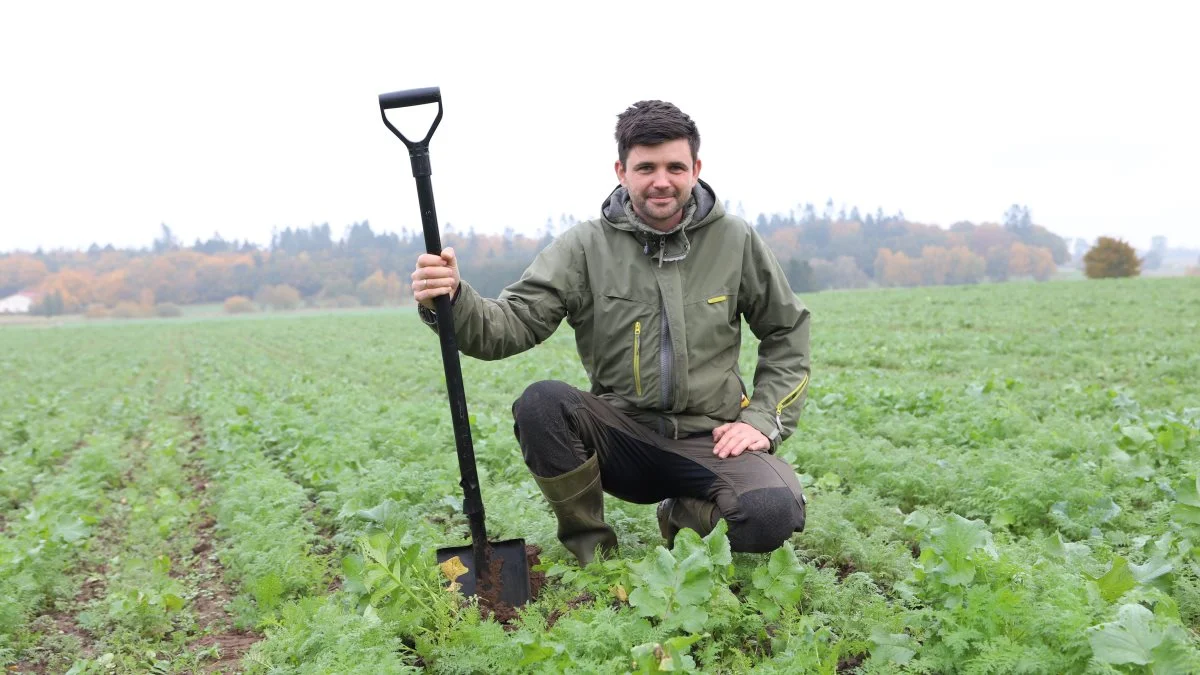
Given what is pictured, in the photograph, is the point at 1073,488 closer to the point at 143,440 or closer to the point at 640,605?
the point at 640,605

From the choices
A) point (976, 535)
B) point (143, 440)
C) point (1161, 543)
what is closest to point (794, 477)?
point (976, 535)

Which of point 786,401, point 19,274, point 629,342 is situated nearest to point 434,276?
point 629,342

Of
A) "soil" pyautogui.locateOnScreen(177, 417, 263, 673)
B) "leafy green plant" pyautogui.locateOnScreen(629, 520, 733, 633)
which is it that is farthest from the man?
"soil" pyautogui.locateOnScreen(177, 417, 263, 673)

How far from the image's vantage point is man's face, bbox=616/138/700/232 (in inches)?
146

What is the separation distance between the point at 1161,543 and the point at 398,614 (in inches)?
125

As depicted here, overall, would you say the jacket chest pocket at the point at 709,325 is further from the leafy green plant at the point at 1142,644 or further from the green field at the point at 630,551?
the leafy green plant at the point at 1142,644

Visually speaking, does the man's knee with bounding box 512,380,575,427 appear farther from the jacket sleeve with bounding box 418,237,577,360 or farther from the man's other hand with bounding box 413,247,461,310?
the man's other hand with bounding box 413,247,461,310

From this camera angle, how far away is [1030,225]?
119 metres

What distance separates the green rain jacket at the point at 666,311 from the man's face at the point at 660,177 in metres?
0.09

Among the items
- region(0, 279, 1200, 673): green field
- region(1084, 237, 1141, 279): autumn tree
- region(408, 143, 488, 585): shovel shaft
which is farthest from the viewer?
region(1084, 237, 1141, 279): autumn tree

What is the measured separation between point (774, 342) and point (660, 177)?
1.06 meters

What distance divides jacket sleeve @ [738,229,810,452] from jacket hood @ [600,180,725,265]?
265mm

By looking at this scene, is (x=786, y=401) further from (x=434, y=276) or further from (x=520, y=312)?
(x=434, y=276)

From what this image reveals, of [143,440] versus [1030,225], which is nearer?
[143,440]
